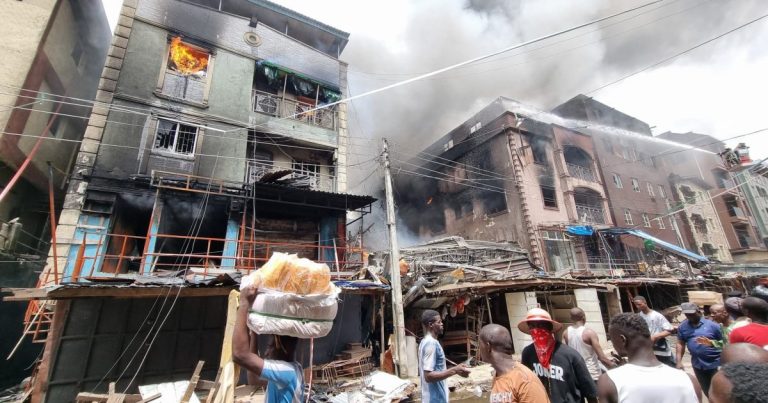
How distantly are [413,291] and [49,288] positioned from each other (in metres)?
9.79

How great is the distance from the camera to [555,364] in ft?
10.9

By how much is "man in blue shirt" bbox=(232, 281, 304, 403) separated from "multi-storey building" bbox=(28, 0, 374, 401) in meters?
6.88

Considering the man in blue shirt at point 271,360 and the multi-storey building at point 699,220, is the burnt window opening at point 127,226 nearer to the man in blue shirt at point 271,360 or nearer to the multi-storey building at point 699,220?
the man in blue shirt at point 271,360

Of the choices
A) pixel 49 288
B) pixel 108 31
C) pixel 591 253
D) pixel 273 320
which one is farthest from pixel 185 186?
pixel 591 253

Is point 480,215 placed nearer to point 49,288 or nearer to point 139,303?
point 139,303

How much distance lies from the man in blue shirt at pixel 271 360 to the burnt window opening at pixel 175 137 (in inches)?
516

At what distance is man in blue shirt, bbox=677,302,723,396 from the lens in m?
Result: 4.63

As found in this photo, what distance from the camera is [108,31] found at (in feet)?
55.9

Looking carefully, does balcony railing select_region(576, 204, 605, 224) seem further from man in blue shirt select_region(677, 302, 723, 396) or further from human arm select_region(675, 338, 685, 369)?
man in blue shirt select_region(677, 302, 723, 396)

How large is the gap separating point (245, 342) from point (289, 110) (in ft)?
50.4

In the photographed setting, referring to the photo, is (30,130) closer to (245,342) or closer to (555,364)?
(245,342)

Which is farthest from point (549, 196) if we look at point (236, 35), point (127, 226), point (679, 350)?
point (127, 226)

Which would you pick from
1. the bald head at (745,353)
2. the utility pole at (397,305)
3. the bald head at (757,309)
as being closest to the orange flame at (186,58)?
the utility pole at (397,305)

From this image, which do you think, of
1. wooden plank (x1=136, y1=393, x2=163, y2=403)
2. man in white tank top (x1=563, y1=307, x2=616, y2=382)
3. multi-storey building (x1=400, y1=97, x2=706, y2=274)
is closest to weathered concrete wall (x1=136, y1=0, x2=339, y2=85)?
multi-storey building (x1=400, y1=97, x2=706, y2=274)
